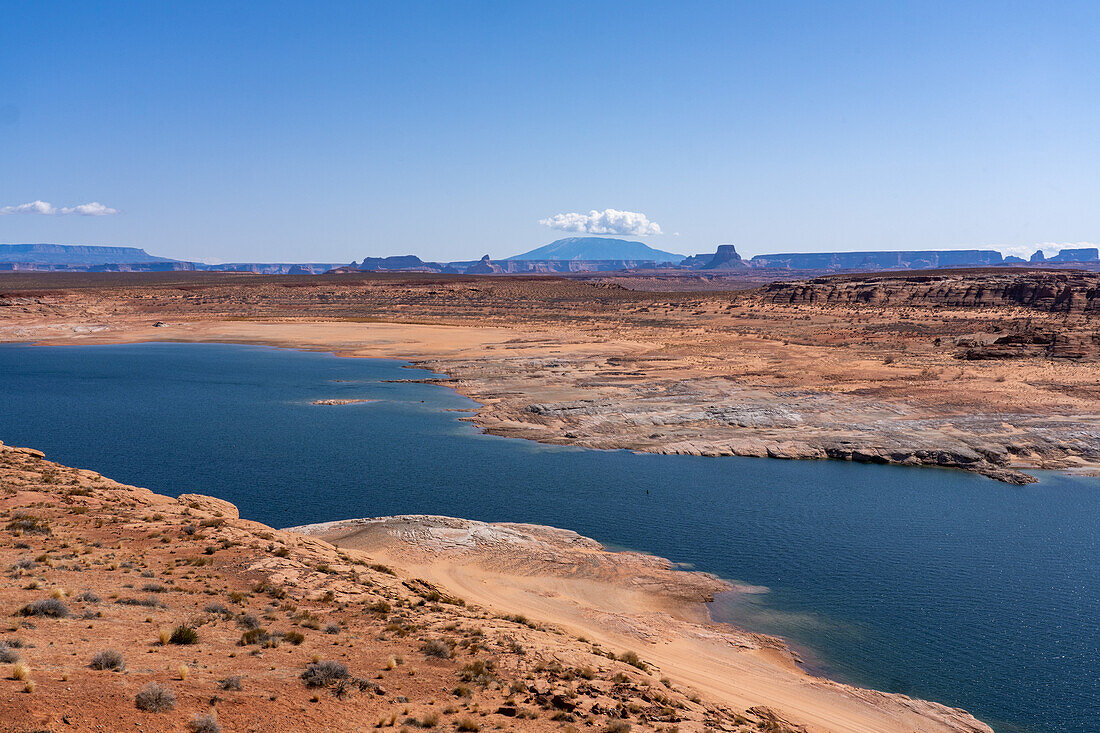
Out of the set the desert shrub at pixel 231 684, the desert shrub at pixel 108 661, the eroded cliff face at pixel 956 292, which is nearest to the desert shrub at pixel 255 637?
the desert shrub at pixel 231 684

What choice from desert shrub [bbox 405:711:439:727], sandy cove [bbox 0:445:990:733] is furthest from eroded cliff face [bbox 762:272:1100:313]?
desert shrub [bbox 405:711:439:727]

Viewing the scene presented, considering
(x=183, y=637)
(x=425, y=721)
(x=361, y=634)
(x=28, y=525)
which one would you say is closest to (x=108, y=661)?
(x=183, y=637)

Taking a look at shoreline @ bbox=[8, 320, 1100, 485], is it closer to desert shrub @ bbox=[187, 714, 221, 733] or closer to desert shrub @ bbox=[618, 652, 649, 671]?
desert shrub @ bbox=[618, 652, 649, 671]

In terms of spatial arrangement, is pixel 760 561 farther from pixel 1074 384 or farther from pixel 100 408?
pixel 100 408

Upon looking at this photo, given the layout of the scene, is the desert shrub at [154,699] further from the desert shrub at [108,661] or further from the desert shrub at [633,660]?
the desert shrub at [633,660]

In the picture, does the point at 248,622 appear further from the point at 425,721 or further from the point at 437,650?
the point at 425,721
